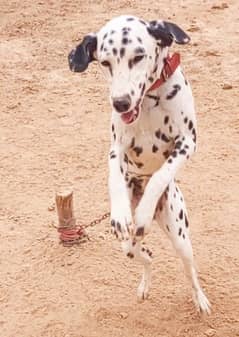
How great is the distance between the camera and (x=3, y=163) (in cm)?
834

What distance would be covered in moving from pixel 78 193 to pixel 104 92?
79.9 inches

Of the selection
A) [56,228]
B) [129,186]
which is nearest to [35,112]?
[56,228]

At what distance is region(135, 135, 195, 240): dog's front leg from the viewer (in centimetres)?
497

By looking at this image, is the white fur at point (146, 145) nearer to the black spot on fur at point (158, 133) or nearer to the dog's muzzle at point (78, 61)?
the black spot on fur at point (158, 133)

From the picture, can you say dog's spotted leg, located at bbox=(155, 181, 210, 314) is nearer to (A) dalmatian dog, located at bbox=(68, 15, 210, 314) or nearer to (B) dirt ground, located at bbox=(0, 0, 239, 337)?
(A) dalmatian dog, located at bbox=(68, 15, 210, 314)

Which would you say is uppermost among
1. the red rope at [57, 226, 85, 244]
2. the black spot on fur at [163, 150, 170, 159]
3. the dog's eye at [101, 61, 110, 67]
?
the dog's eye at [101, 61, 110, 67]

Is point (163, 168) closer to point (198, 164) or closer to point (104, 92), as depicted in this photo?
point (198, 164)

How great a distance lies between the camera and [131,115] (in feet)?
15.6

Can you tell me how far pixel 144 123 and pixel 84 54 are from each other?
1.88 feet

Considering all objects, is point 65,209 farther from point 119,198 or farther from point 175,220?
point 119,198

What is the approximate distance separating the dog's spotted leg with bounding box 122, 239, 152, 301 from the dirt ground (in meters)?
0.12

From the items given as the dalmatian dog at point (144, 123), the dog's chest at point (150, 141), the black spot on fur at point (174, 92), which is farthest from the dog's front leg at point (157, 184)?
the black spot on fur at point (174, 92)

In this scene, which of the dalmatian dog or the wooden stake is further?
the wooden stake

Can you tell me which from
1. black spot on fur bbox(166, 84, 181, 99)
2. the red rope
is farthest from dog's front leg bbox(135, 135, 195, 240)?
the red rope
